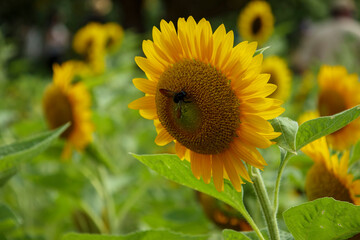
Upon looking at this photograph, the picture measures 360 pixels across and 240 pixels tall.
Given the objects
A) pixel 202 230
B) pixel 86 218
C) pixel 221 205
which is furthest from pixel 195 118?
pixel 86 218

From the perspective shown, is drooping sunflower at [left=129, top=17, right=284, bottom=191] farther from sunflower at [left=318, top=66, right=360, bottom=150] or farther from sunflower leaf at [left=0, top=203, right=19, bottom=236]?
sunflower at [left=318, top=66, right=360, bottom=150]

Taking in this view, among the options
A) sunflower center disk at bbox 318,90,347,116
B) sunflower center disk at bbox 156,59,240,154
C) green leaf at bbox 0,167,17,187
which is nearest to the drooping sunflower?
sunflower center disk at bbox 156,59,240,154

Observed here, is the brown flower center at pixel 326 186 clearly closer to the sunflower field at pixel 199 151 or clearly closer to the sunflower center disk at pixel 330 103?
the sunflower field at pixel 199 151

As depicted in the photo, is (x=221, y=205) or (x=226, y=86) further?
(x=221, y=205)

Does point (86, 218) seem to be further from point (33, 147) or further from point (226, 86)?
point (226, 86)

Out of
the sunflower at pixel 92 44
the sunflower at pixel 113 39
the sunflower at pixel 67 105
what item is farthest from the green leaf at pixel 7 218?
the sunflower at pixel 113 39
